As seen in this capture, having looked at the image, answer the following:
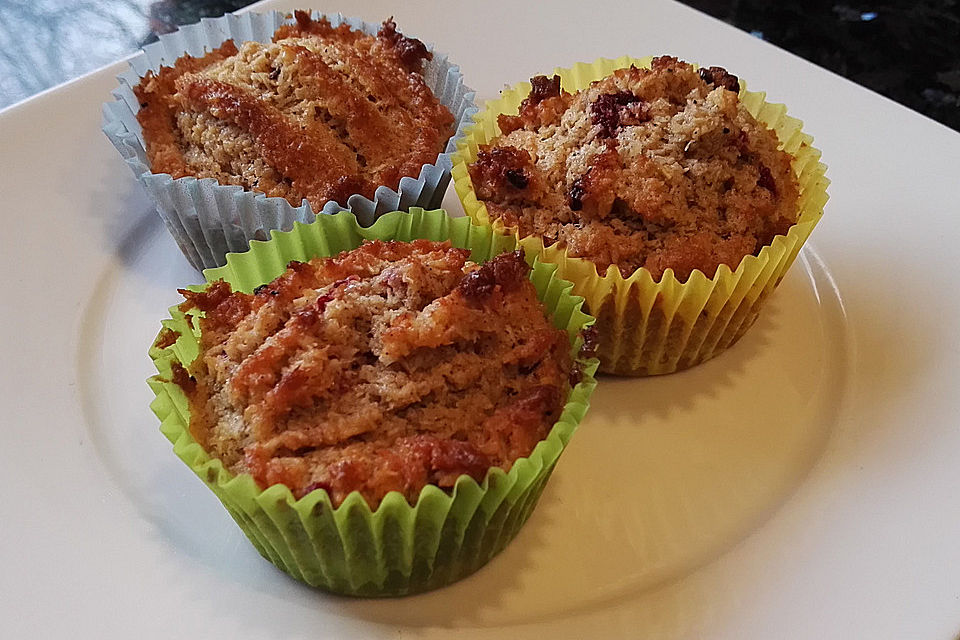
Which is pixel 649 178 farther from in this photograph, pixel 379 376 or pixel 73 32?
pixel 73 32

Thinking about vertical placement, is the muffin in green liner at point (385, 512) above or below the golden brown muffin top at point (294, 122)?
→ below

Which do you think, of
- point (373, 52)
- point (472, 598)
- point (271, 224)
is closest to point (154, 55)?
point (373, 52)

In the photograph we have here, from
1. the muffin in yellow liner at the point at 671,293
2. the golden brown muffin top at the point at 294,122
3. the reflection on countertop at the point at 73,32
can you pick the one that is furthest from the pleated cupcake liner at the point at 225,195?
the reflection on countertop at the point at 73,32

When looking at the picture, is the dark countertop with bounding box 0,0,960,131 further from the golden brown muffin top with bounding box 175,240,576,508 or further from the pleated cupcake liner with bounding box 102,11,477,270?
the golden brown muffin top with bounding box 175,240,576,508

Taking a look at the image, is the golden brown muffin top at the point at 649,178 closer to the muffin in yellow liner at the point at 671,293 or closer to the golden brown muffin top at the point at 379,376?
the muffin in yellow liner at the point at 671,293

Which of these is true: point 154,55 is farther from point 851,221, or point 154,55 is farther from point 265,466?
point 851,221
